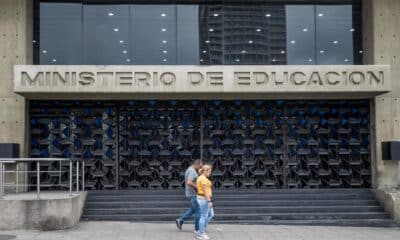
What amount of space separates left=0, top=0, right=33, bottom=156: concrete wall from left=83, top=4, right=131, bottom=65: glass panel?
6.70ft

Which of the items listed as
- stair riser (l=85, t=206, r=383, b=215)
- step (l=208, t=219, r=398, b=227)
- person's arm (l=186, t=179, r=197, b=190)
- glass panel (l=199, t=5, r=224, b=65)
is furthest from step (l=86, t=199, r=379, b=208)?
glass panel (l=199, t=5, r=224, b=65)

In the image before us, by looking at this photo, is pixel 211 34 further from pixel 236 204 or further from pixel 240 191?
pixel 236 204

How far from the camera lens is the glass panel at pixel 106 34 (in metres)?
19.4

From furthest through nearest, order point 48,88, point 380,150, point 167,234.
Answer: point 380,150
point 48,88
point 167,234

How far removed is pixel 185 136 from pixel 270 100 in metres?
3.17

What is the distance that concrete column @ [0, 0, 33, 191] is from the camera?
1839 cm

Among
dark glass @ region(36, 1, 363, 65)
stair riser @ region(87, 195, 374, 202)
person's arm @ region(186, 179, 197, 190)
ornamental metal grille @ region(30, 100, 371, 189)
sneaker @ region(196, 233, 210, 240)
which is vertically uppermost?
dark glass @ region(36, 1, 363, 65)

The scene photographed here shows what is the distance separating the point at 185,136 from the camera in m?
19.6

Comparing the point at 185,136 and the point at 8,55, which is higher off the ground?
the point at 8,55

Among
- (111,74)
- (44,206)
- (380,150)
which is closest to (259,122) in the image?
(380,150)

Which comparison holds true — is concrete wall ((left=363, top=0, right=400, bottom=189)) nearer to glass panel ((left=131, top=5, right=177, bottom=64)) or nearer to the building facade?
the building facade

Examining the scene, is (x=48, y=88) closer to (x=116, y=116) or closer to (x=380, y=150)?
(x=116, y=116)

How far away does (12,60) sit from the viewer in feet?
60.6

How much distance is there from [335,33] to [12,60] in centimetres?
1100
